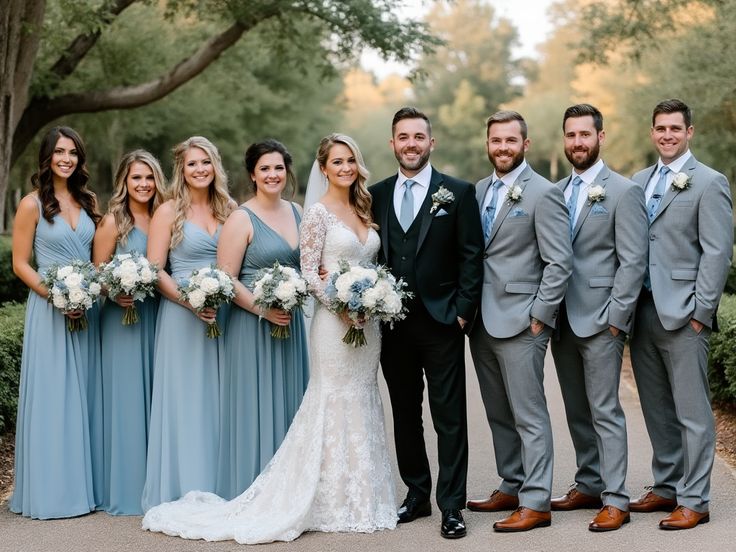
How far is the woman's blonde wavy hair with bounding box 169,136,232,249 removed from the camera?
7066mm

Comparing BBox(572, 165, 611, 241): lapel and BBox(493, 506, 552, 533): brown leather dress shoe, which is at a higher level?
BBox(572, 165, 611, 241): lapel

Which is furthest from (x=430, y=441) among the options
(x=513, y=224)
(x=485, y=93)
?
(x=485, y=93)

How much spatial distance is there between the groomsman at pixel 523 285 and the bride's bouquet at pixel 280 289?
1.18 metres

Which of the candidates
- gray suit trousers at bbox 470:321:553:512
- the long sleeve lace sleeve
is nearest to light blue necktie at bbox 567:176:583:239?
gray suit trousers at bbox 470:321:553:512

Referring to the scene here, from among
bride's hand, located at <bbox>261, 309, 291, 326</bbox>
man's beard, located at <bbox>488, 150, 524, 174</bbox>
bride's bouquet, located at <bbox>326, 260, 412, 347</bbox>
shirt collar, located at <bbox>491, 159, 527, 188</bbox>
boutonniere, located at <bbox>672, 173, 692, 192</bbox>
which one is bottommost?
bride's hand, located at <bbox>261, 309, 291, 326</bbox>

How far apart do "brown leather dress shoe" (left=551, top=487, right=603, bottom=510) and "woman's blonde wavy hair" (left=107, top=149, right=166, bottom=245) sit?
3.53 metres

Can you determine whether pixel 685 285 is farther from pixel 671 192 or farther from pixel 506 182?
pixel 506 182

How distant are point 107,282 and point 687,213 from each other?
3.83 m

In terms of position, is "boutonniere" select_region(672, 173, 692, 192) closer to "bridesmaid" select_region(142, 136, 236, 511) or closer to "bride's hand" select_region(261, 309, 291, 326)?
"bride's hand" select_region(261, 309, 291, 326)

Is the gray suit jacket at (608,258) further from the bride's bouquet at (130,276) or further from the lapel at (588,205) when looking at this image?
the bride's bouquet at (130,276)

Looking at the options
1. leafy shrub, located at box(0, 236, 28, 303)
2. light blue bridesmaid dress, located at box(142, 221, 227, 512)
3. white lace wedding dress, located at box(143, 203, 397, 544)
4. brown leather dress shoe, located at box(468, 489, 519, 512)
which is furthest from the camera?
leafy shrub, located at box(0, 236, 28, 303)

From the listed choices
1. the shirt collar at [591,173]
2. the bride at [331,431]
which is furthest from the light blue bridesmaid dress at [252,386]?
the shirt collar at [591,173]

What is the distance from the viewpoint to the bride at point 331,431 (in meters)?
6.43

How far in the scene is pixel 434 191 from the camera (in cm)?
647
